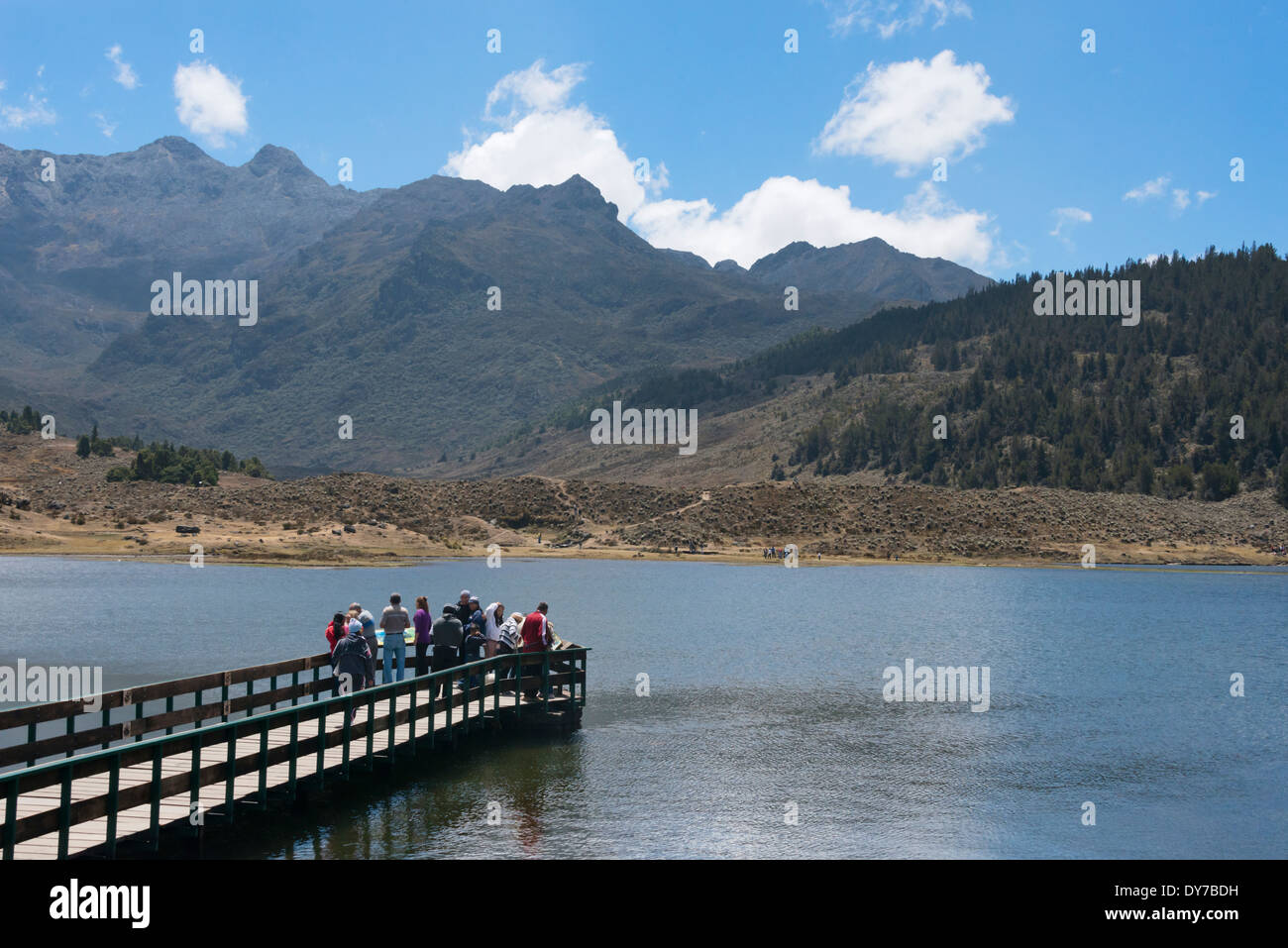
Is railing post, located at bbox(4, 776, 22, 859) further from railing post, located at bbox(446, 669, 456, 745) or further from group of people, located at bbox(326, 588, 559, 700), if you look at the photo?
railing post, located at bbox(446, 669, 456, 745)

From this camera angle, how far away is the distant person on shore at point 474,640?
99.6 feet

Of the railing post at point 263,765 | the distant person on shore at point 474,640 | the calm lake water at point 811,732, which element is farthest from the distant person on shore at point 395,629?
the railing post at point 263,765

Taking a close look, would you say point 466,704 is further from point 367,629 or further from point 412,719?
point 367,629

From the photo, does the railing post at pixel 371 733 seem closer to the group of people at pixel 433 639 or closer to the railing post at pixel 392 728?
the railing post at pixel 392 728

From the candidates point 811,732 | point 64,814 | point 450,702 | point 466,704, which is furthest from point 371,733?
point 811,732

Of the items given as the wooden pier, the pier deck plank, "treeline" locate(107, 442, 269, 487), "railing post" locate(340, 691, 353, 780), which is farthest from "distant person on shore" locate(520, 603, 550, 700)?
"treeline" locate(107, 442, 269, 487)

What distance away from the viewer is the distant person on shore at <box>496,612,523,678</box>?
31.4m

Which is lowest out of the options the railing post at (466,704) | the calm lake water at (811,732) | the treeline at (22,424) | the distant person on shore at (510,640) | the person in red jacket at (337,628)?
the calm lake water at (811,732)

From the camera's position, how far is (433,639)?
3033cm

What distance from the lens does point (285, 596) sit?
2874 inches

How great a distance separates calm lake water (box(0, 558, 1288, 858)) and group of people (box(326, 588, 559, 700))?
2680 millimetres

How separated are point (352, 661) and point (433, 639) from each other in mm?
3487

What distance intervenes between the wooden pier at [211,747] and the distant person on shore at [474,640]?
0.40 meters
